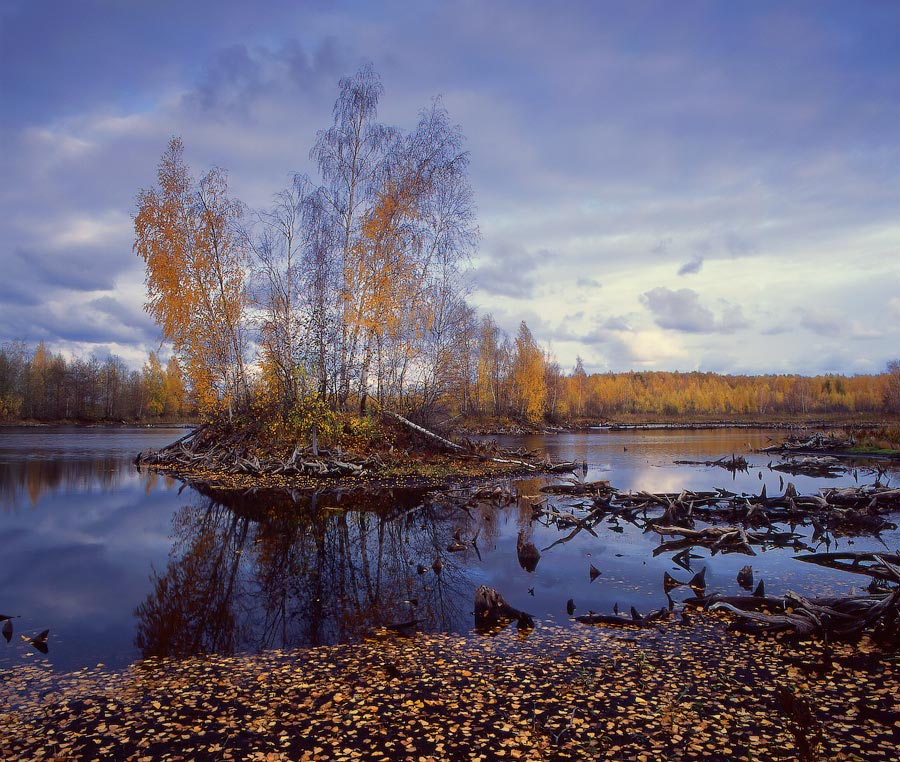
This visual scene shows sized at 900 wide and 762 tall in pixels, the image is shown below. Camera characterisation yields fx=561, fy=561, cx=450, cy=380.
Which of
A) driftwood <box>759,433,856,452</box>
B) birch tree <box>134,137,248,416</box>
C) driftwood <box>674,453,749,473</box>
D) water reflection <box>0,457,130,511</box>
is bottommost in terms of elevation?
water reflection <box>0,457,130,511</box>

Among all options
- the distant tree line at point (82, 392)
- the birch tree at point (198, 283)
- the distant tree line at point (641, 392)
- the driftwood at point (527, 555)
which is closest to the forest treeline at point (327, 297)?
the birch tree at point (198, 283)

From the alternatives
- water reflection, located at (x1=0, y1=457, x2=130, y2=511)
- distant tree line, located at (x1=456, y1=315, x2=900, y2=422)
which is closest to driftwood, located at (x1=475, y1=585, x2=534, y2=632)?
water reflection, located at (x1=0, y1=457, x2=130, y2=511)

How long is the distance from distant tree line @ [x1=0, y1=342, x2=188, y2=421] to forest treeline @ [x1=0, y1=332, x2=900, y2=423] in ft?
0.50

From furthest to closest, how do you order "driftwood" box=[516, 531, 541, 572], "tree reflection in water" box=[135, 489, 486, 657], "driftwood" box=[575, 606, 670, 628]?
1. "driftwood" box=[516, 531, 541, 572]
2. "driftwood" box=[575, 606, 670, 628]
3. "tree reflection in water" box=[135, 489, 486, 657]

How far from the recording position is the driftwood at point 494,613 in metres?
7.50

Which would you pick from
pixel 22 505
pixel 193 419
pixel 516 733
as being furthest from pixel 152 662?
pixel 193 419

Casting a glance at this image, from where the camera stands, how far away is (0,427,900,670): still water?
7.36 meters

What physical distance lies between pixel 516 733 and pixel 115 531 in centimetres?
1238

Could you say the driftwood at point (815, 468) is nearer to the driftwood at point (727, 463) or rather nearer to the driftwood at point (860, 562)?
the driftwood at point (727, 463)

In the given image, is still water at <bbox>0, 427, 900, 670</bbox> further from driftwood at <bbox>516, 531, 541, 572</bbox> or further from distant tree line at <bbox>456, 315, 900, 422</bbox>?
distant tree line at <bbox>456, 315, 900, 422</bbox>

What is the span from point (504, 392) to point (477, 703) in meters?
70.0

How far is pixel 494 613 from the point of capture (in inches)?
300

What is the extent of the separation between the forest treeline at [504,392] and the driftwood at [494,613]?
A: 18.5m

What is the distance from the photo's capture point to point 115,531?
44.6 ft
